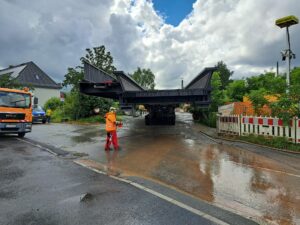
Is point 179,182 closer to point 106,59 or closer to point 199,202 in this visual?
point 199,202

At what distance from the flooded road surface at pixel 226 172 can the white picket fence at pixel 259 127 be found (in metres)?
1.24

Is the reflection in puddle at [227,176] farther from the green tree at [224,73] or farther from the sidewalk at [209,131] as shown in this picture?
the green tree at [224,73]

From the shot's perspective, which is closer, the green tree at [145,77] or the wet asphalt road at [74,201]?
the wet asphalt road at [74,201]

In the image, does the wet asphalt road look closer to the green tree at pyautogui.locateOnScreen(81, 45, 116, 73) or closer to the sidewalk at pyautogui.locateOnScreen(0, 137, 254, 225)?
the sidewalk at pyautogui.locateOnScreen(0, 137, 254, 225)

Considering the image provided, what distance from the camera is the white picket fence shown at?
33.6 feet

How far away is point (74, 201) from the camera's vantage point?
456cm

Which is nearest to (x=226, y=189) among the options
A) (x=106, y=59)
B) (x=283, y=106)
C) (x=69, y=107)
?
(x=283, y=106)

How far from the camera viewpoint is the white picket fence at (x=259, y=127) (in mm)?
10242

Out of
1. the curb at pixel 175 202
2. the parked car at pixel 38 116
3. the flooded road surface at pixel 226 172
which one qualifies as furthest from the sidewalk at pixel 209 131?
the parked car at pixel 38 116

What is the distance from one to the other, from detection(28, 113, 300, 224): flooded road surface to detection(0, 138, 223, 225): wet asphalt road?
923 mm

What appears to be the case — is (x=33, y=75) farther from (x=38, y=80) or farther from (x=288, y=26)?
(x=288, y=26)

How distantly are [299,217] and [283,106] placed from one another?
733cm

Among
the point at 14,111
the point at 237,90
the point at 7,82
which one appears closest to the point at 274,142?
the point at 14,111

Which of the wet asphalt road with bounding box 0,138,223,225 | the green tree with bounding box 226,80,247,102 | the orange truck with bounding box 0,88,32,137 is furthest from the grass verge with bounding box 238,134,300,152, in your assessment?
the green tree with bounding box 226,80,247,102
